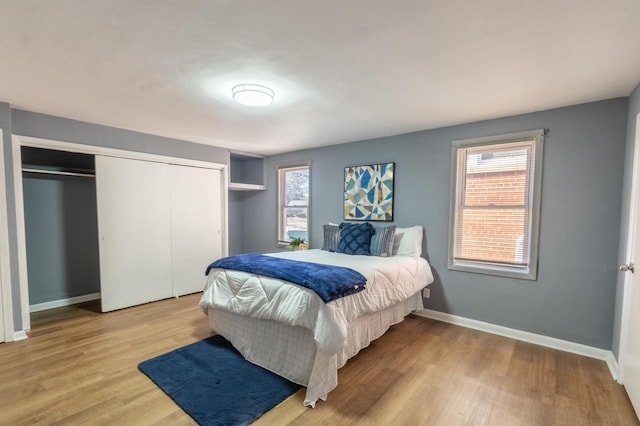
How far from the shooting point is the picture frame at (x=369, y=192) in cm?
393

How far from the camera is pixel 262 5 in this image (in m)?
1.41

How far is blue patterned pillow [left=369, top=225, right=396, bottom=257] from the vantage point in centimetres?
351

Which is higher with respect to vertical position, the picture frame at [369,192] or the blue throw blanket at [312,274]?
the picture frame at [369,192]

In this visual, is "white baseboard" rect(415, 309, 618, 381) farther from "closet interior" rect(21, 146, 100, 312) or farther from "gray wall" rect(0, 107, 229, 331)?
"closet interior" rect(21, 146, 100, 312)

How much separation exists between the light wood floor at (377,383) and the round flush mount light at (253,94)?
226 centimetres

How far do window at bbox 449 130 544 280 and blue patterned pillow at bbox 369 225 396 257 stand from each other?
26.4 inches

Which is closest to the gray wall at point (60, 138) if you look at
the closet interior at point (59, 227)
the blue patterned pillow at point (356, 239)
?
the closet interior at point (59, 227)

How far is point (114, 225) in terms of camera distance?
3723mm

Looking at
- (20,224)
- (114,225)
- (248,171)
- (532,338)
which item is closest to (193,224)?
(114,225)

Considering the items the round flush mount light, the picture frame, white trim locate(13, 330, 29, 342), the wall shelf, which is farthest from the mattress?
the wall shelf

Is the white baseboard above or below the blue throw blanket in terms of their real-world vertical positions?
below

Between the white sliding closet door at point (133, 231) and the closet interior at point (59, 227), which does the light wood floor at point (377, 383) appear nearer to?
the white sliding closet door at point (133, 231)

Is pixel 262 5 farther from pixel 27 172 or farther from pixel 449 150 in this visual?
pixel 27 172

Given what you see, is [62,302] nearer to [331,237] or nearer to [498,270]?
[331,237]
